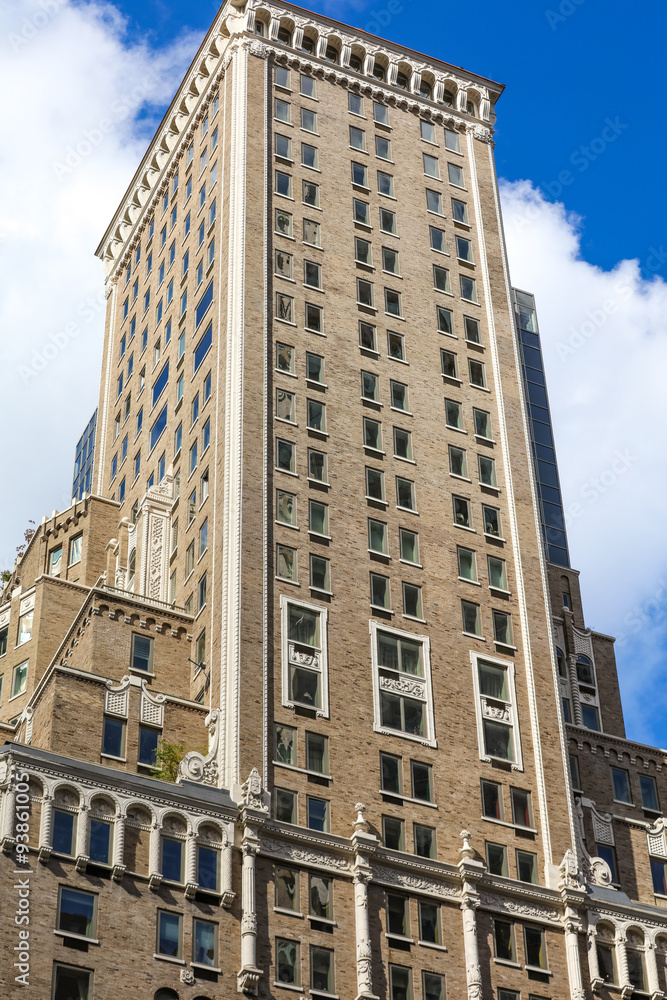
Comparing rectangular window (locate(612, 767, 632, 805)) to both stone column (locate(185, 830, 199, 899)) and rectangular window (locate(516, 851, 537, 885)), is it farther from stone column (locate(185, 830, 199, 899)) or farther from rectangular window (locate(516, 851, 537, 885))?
stone column (locate(185, 830, 199, 899))

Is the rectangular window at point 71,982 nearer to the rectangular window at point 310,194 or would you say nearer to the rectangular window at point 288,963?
the rectangular window at point 288,963

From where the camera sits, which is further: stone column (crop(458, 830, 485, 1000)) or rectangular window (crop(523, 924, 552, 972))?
Result: rectangular window (crop(523, 924, 552, 972))

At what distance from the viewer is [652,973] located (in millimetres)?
75812

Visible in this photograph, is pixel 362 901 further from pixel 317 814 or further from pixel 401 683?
pixel 401 683

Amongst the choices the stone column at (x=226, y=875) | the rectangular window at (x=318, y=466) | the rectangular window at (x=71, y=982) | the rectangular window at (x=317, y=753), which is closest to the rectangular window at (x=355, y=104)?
the rectangular window at (x=318, y=466)

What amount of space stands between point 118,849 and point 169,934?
3.86 meters

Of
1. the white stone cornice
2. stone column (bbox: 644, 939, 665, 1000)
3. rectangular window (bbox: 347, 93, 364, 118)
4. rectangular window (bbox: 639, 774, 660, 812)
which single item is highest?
the white stone cornice

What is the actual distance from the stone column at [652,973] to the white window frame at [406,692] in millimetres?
13295

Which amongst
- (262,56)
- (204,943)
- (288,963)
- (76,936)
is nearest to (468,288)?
(262,56)

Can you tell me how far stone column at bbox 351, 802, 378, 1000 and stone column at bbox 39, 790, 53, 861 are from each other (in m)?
13.5

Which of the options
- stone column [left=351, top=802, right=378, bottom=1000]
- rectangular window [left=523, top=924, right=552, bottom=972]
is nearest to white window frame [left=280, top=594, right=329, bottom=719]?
stone column [left=351, top=802, right=378, bottom=1000]

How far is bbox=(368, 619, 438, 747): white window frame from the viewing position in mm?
77500

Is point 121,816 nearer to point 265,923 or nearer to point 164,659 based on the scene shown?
point 265,923

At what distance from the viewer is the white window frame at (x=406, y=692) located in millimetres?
77500
